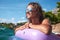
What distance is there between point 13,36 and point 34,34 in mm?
179

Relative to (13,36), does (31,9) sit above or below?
above

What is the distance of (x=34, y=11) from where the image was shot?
152 centimetres

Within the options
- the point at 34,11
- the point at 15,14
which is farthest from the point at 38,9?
the point at 15,14

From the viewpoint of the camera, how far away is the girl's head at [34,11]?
151 cm

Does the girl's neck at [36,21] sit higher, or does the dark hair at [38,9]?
the dark hair at [38,9]

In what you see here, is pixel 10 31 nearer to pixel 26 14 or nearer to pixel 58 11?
pixel 26 14

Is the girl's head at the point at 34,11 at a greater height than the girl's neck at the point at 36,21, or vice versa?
the girl's head at the point at 34,11

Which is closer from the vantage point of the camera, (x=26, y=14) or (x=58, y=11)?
(x=26, y=14)

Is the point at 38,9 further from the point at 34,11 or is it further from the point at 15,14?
the point at 15,14

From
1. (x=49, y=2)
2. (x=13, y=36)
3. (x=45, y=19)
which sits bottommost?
(x=13, y=36)

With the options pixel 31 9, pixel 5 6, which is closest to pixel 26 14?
pixel 31 9

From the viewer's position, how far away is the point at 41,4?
1.56 m

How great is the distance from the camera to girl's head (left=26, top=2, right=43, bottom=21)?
4.96ft

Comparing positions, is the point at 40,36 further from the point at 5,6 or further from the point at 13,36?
the point at 5,6
